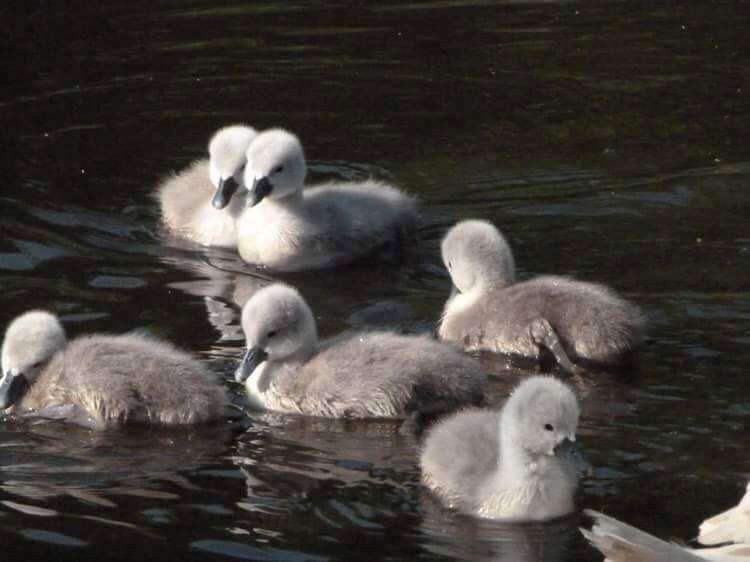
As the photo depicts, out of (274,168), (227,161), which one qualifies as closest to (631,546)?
(274,168)

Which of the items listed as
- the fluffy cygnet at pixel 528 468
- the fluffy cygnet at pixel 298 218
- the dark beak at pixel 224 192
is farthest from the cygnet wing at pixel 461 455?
the dark beak at pixel 224 192

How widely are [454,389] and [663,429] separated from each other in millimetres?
718

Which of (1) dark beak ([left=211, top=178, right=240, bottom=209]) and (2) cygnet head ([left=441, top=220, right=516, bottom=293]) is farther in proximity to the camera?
(1) dark beak ([left=211, top=178, right=240, bottom=209])

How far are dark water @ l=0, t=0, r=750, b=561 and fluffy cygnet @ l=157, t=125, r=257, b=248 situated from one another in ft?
0.44

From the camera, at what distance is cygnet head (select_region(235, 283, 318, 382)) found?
679cm

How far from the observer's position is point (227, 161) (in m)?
8.85

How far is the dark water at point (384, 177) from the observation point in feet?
19.3

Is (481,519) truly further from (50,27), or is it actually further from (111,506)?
(50,27)

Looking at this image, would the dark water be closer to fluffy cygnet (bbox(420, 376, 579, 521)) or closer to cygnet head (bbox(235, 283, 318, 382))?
fluffy cygnet (bbox(420, 376, 579, 521))

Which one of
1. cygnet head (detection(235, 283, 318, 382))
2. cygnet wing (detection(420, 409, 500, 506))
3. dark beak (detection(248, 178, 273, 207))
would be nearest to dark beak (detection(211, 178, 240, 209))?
dark beak (detection(248, 178, 273, 207))

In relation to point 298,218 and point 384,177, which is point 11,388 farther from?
point 384,177

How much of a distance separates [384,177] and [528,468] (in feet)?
13.0

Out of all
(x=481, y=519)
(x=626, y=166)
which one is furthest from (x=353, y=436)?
(x=626, y=166)

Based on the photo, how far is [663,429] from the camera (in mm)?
6395
